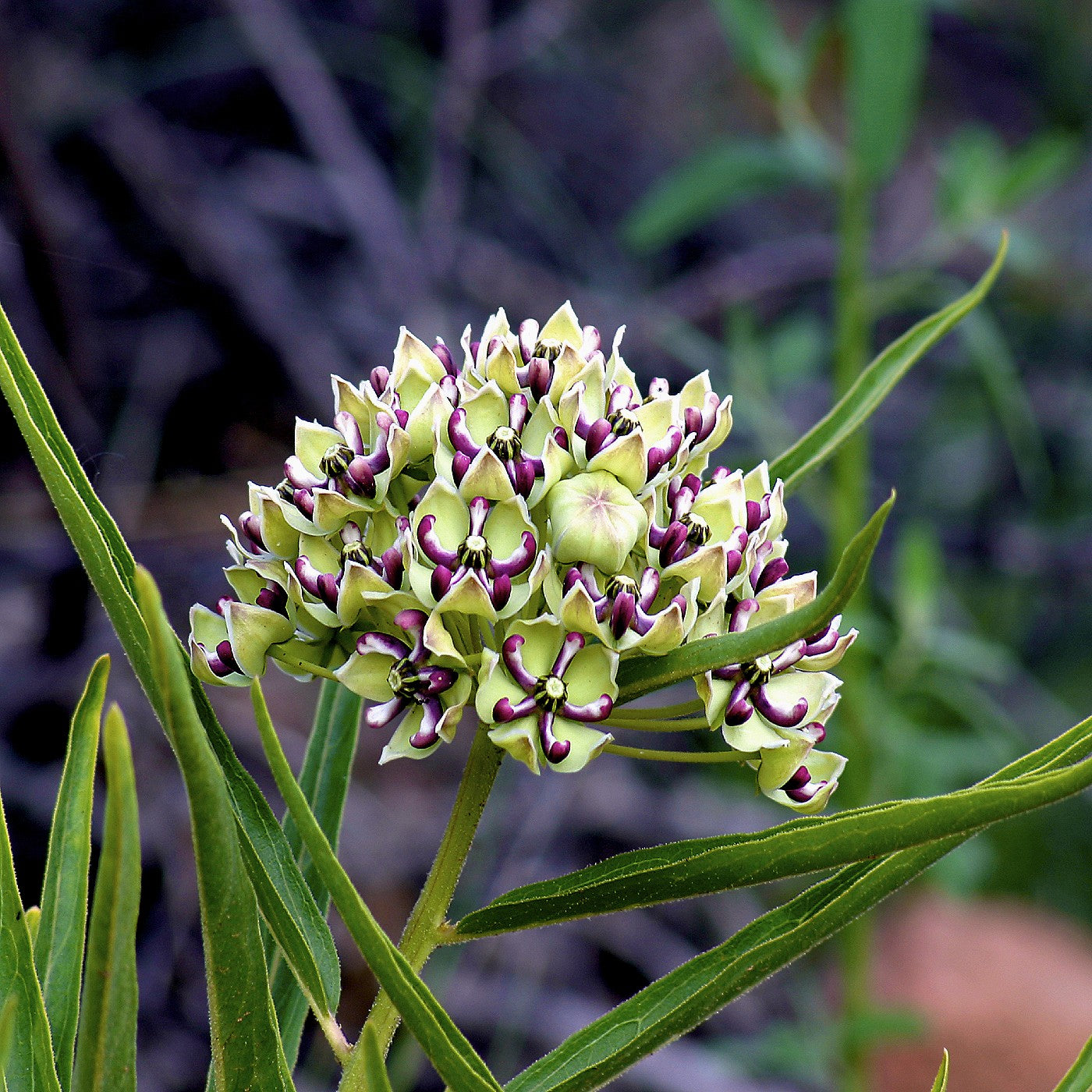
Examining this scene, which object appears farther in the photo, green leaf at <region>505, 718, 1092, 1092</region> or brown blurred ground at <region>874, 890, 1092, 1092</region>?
brown blurred ground at <region>874, 890, 1092, 1092</region>

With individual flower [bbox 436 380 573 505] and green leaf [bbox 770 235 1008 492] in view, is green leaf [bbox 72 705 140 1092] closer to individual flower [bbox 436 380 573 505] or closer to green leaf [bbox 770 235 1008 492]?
individual flower [bbox 436 380 573 505]

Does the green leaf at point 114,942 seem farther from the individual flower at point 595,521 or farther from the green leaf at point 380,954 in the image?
the individual flower at point 595,521

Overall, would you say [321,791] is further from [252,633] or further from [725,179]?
[725,179]

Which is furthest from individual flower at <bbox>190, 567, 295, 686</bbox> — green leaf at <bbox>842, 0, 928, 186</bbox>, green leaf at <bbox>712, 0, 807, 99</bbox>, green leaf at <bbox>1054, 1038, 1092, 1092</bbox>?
green leaf at <bbox>712, 0, 807, 99</bbox>

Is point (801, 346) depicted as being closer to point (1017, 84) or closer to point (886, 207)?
point (886, 207)

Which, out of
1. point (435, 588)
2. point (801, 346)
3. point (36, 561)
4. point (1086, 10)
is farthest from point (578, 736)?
point (1086, 10)

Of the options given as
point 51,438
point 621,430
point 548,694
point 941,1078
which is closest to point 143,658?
point 51,438

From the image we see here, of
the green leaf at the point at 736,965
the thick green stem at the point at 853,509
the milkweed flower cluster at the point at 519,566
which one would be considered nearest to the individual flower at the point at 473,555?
the milkweed flower cluster at the point at 519,566
